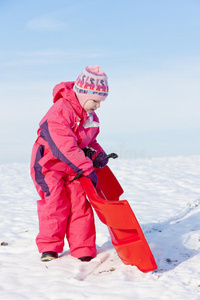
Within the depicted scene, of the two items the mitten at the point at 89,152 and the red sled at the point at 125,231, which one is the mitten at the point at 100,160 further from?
the red sled at the point at 125,231

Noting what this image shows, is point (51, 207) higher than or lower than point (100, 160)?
lower

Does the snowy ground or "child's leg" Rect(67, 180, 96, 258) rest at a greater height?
"child's leg" Rect(67, 180, 96, 258)

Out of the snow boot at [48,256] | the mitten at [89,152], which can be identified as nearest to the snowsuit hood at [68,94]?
the mitten at [89,152]

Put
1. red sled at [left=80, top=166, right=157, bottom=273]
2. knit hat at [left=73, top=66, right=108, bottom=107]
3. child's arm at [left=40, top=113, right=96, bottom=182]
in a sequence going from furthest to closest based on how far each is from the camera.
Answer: knit hat at [left=73, top=66, right=108, bottom=107] < child's arm at [left=40, top=113, right=96, bottom=182] < red sled at [left=80, top=166, right=157, bottom=273]

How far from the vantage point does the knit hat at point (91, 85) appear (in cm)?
307

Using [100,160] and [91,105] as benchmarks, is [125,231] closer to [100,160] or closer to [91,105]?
[100,160]

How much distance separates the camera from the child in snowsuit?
299 centimetres

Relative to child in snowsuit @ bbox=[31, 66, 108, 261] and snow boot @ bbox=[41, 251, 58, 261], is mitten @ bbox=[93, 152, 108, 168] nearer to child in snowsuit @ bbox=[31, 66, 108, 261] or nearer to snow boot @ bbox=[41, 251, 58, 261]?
child in snowsuit @ bbox=[31, 66, 108, 261]

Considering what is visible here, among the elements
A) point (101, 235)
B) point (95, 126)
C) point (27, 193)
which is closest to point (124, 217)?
point (95, 126)

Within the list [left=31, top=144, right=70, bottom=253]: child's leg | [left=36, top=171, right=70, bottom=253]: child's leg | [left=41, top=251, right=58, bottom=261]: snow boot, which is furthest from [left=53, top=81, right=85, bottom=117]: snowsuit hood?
[left=41, top=251, right=58, bottom=261]: snow boot

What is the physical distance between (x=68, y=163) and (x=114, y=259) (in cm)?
90

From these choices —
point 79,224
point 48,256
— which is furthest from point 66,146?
point 48,256

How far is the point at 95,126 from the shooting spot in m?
3.26

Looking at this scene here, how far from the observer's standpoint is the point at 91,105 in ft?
10.3
